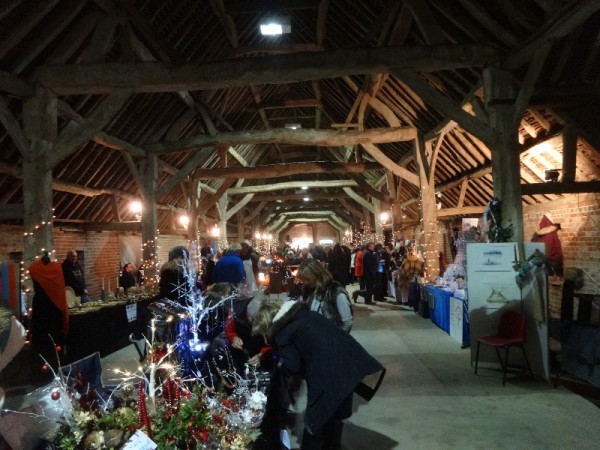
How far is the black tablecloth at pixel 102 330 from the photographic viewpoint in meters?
5.85

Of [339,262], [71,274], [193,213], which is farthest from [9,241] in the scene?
[339,262]

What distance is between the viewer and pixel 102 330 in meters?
6.48

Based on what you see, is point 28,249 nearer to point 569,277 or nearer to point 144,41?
point 144,41

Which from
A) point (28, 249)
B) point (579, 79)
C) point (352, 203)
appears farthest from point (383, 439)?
point (352, 203)

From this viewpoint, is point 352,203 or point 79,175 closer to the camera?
point 79,175

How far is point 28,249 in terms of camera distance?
221 inches

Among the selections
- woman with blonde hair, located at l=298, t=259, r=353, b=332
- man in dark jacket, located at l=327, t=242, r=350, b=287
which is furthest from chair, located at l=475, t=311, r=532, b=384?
man in dark jacket, located at l=327, t=242, r=350, b=287

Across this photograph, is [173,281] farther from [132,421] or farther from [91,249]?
[91,249]

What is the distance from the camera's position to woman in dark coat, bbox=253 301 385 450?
2.76 metres

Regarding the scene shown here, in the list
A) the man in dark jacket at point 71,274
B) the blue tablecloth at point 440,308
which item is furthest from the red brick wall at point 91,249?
the blue tablecloth at point 440,308

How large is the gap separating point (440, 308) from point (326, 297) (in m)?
4.38

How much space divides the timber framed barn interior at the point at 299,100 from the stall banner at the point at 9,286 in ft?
0.89

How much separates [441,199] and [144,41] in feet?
32.0

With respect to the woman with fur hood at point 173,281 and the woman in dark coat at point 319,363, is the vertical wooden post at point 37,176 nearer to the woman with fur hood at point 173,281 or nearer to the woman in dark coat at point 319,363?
the woman with fur hood at point 173,281
